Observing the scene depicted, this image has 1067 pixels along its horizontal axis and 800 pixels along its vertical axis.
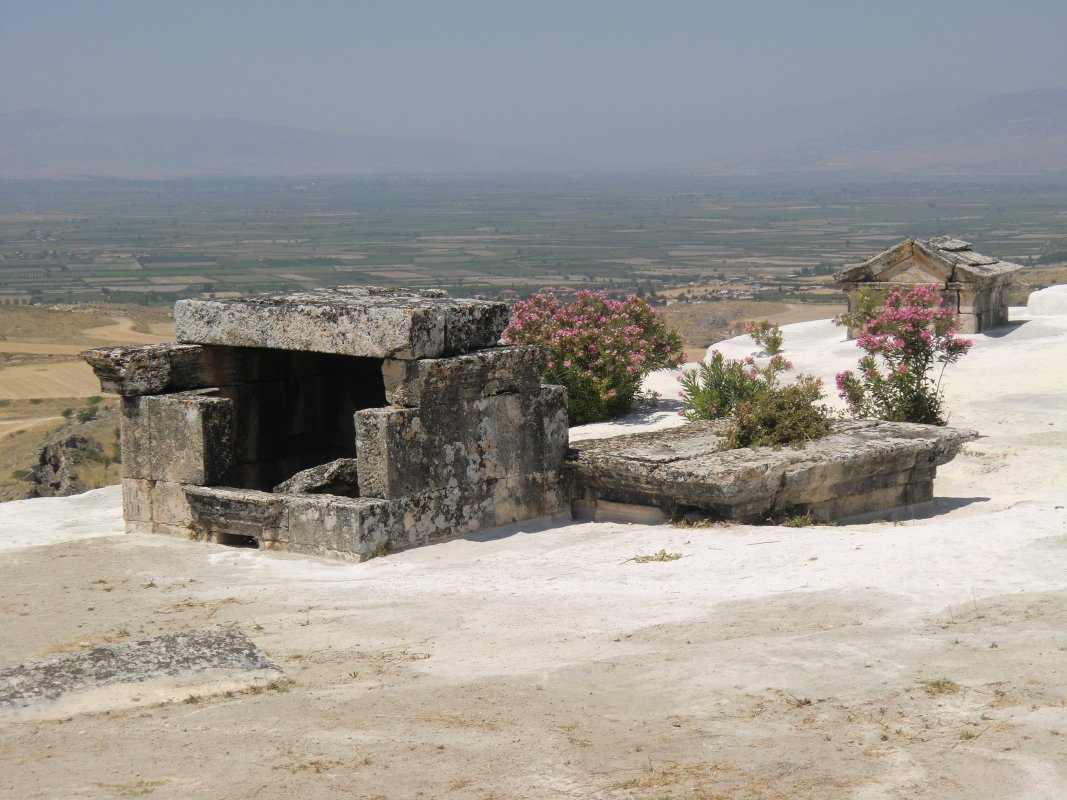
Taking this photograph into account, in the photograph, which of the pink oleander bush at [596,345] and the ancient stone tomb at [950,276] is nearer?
the pink oleander bush at [596,345]

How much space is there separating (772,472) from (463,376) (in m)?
2.01

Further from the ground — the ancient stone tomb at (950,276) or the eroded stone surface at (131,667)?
the ancient stone tomb at (950,276)

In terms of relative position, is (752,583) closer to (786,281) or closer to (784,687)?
(784,687)

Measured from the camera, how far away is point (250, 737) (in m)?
5.39

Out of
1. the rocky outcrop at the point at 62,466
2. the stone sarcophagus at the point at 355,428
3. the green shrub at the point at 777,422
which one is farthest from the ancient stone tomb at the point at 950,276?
the stone sarcophagus at the point at 355,428

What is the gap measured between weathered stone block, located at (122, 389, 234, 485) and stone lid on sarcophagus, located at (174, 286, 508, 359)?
491mm

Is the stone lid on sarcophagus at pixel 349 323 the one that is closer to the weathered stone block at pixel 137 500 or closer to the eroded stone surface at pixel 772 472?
the weathered stone block at pixel 137 500

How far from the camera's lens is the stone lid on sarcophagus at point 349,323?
8.72 m

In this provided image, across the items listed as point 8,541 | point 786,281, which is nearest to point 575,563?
point 8,541

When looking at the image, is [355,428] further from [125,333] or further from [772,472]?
[125,333]

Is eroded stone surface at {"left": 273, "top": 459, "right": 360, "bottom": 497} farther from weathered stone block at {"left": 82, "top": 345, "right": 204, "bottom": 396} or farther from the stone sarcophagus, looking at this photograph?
weathered stone block at {"left": 82, "top": 345, "right": 204, "bottom": 396}

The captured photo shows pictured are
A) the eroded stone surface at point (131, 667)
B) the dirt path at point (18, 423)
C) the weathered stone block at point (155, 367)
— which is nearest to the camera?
the eroded stone surface at point (131, 667)

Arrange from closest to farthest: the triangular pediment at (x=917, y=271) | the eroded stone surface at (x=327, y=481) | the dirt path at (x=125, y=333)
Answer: the eroded stone surface at (x=327, y=481), the triangular pediment at (x=917, y=271), the dirt path at (x=125, y=333)

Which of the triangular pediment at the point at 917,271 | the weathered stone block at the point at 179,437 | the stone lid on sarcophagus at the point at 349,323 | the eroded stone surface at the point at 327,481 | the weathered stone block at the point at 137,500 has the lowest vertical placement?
the weathered stone block at the point at 137,500
